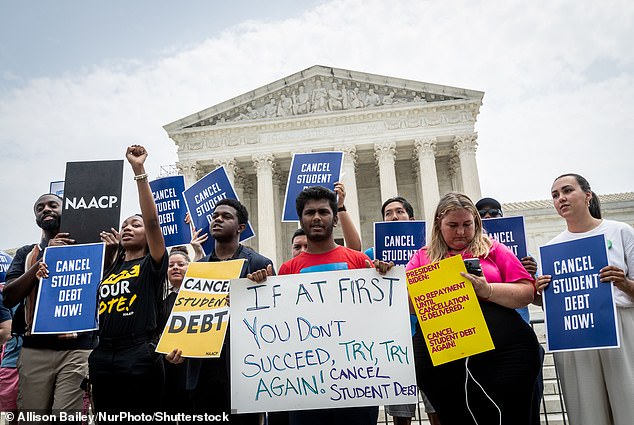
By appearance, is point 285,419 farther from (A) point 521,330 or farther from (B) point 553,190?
(B) point 553,190

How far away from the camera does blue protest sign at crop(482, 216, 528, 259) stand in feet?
17.2

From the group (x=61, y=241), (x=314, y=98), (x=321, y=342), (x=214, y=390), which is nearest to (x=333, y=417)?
(x=321, y=342)

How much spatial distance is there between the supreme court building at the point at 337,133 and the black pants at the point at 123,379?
24.0 metres

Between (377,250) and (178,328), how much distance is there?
2.70 m

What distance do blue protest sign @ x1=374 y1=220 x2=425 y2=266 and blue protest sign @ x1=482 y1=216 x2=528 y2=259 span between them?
827 mm

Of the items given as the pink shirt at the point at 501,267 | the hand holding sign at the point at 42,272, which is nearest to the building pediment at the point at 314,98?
the hand holding sign at the point at 42,272

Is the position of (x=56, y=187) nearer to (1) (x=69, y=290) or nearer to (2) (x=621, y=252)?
(1) (x=69, y=290)

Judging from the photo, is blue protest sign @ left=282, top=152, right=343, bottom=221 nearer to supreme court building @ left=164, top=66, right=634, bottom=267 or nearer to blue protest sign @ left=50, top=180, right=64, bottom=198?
blue protest sign @ left=50, top=180, right=64, bottom=198

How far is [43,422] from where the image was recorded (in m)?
4.11

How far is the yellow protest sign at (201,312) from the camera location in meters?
3.50

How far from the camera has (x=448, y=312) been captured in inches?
128

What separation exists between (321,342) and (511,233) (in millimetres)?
3024

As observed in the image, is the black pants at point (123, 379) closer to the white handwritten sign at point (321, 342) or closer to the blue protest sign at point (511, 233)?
the white handwritten sign at point (321, 342)

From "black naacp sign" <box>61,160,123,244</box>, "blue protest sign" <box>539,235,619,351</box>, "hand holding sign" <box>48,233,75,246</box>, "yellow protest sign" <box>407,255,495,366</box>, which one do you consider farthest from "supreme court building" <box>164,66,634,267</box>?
"yellow protest sign" <box>407,255,495,366</box>
